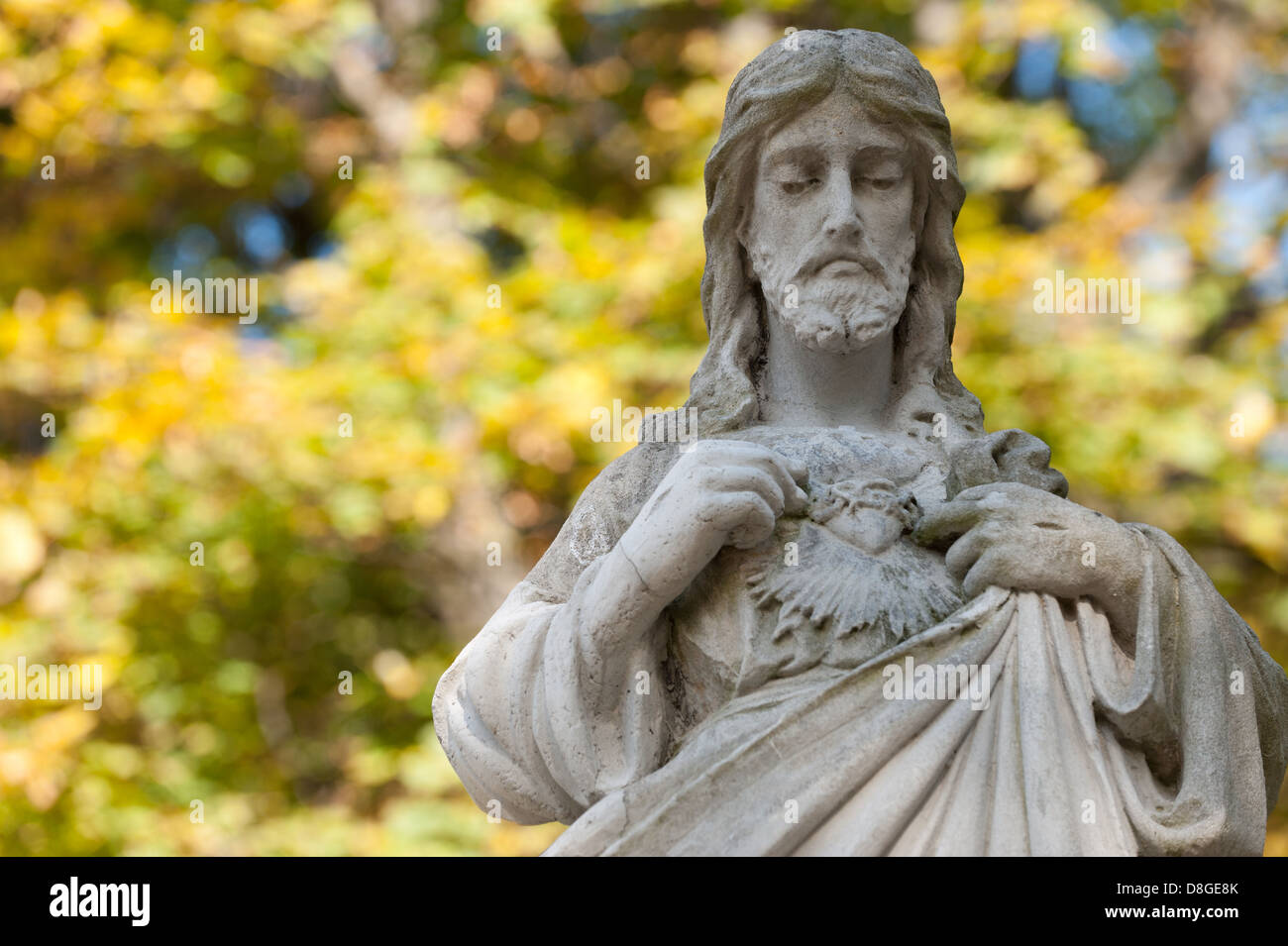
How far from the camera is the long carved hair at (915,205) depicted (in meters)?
4.12

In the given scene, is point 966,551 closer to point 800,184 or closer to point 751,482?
point 751,482

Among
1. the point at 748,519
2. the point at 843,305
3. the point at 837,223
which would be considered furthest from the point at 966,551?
the point at 837,223

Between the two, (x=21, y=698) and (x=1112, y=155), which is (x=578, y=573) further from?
(x=1112, y=155)

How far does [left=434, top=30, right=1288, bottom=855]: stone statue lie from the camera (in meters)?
3.46

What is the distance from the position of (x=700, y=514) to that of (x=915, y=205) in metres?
1.11

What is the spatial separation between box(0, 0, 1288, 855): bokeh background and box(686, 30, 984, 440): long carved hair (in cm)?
462

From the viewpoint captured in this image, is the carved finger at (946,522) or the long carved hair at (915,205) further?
the long carved hair at (915,205)

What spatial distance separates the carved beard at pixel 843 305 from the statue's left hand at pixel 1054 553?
58cm

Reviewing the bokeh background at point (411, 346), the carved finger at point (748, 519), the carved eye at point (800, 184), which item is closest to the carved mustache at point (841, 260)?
the carved eye at point (800, 184)

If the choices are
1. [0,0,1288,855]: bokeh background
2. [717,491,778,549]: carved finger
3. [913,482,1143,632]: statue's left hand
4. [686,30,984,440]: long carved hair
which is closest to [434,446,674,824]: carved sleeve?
[717,491,778,549]: carved finger

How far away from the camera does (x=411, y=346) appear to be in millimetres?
9367

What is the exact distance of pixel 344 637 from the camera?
429 inches

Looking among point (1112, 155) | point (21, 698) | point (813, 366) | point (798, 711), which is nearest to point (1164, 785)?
point (798, 711)

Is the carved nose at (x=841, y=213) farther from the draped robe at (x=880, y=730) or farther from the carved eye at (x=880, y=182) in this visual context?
the draped robe at (x=880, y=730)
